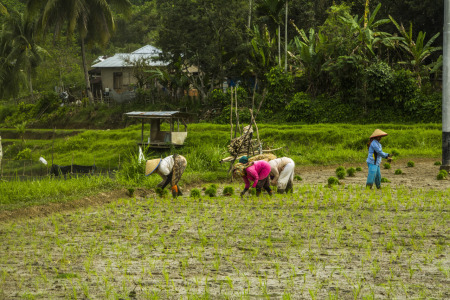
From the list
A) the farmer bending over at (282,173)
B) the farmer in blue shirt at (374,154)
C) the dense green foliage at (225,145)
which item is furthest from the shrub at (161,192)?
the farmer in blue shirt at (374,154)

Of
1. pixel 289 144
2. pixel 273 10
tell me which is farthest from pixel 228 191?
pixel 273 10

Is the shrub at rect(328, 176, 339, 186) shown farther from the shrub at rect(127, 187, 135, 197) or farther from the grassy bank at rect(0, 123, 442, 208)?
the shrub at rect(127, 187, 135, 197)

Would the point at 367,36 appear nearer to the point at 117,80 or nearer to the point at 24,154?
the point at 24,154

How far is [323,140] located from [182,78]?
40.9ft

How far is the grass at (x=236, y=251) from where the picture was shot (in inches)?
214

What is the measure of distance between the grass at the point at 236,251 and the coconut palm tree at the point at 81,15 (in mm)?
24069

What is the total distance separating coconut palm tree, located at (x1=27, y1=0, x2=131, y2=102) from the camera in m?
31.9

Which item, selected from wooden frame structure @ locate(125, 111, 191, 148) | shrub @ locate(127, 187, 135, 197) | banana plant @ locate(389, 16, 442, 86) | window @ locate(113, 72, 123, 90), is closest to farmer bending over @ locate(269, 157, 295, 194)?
shrub @ locate(127, 187, 135, 197)

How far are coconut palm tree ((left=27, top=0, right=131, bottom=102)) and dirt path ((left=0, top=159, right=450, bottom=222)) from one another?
19.9 m

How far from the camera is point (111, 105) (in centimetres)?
3631

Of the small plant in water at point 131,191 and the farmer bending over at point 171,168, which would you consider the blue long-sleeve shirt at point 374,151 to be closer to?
the farmer bending over at point 171,168

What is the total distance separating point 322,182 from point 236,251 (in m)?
7.52

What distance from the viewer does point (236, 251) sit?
6848 millimetres

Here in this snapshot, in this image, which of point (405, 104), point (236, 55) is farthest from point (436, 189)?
point (236, 55)
